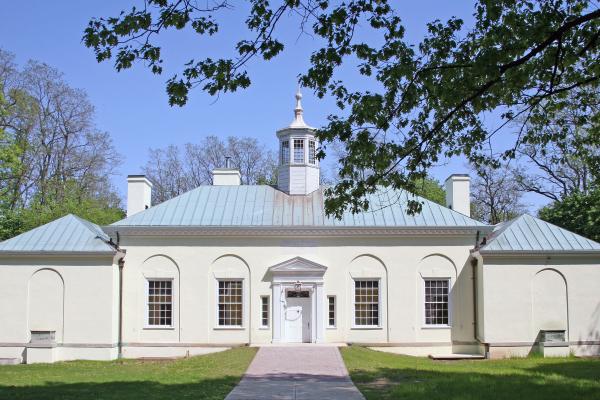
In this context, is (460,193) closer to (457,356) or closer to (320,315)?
(457,356)

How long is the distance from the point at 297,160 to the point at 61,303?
11128 mm

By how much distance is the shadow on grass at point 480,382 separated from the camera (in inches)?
591

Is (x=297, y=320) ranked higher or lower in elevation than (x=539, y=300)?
lower

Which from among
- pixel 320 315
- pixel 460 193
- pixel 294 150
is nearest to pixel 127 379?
pixel 320 315

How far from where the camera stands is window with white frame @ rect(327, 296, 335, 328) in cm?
2864

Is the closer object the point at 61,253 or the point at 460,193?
the point at 61,253

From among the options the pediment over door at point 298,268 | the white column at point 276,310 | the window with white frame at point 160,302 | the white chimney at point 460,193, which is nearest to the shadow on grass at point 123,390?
the white column at point 276,310

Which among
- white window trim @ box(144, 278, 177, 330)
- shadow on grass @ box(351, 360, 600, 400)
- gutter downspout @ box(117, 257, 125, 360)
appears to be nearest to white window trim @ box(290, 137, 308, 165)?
white window trim @ box(144, 278, 177, 330)

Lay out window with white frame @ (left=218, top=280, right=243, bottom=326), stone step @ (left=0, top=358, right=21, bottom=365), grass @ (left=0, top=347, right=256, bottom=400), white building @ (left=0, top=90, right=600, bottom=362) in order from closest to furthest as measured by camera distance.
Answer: grass @ (left=0, top=347, right=256, bottom=400), stone step @ (left=0, top=358, right=21, bottom=365), white building @ (left=0, top=90, right=600, bottom=362), window with white frame @ (left=218, top=280, right=243, bottom=326)

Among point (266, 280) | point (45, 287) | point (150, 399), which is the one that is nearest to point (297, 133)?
point (266, 280)

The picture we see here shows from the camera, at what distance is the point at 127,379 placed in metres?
19.1

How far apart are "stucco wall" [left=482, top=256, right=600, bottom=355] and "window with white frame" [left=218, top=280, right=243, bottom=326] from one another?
30.4 feet

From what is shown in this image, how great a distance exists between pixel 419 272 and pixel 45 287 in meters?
14.2

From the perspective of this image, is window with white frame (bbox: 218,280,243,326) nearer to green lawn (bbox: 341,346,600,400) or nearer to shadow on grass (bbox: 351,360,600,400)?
green lawn (bbox: 341,346,600,400)
